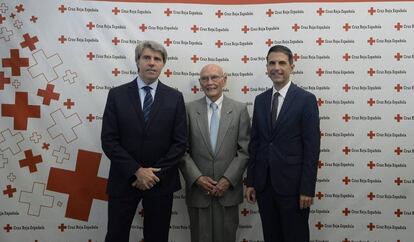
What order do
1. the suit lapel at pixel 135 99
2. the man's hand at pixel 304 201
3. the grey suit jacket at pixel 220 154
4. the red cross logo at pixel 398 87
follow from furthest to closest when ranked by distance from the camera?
the red cross logo at pixel 398 87
the grey suit jacket at pixel 220 154
the suit lapel at pixel 135 99
the man's hand at pixel 304 201

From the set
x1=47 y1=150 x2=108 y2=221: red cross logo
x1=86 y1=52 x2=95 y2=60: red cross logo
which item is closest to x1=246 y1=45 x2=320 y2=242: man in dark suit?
Answer: x1=47 y1=150 x2=108 y2=221: red cross logo

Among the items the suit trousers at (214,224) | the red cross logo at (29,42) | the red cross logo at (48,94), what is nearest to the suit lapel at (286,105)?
the suit trousers at (214,224)

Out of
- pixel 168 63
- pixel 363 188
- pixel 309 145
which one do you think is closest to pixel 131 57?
pixel 168 63

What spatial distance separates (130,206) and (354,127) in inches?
65.0

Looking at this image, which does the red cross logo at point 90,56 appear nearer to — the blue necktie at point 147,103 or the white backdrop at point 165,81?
the white backdrop at point 165,81

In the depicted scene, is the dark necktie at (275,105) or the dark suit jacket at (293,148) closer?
the dark suit jacket at (293,148)

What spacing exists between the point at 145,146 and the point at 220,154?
0.48 m

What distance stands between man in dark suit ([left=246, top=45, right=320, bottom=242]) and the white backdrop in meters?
0.49

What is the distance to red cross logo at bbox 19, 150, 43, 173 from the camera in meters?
2.56

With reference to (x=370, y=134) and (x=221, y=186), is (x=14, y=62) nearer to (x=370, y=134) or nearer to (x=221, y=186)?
(x=221, y=186)

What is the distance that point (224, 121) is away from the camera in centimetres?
222

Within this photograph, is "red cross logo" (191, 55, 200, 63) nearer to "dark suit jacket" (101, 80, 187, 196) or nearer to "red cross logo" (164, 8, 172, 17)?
"red cross logo" (164, 8, 172, 17)

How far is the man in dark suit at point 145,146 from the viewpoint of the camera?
2014 millimetres

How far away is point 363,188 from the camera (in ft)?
8.25
